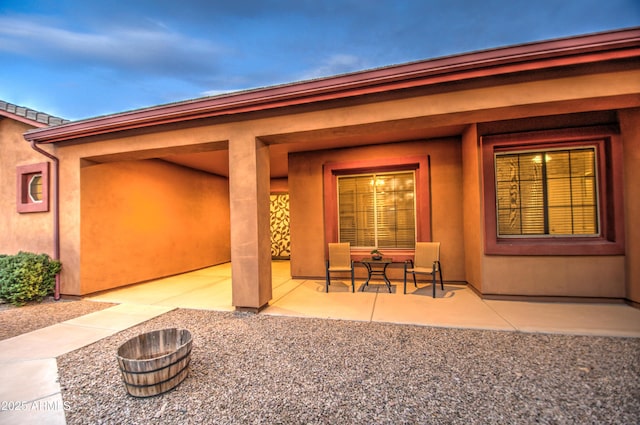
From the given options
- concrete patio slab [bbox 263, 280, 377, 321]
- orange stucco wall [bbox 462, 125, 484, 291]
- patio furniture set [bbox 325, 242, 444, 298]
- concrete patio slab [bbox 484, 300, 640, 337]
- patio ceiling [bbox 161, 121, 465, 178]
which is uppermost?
patio ceiling [bbox 161, 121, 465, 178]

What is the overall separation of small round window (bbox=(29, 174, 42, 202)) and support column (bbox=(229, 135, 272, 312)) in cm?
429

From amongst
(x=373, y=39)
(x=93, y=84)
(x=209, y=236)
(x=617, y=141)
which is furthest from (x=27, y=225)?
(x=93, y=84)

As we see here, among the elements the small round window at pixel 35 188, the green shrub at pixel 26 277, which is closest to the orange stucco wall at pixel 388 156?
the green shrub at pixel 26 277

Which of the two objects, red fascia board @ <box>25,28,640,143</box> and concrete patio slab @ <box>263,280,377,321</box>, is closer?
red fascia board @ <box>25,28,640,143</box>

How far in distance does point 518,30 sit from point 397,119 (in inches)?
1886

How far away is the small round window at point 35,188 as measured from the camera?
17.5ft

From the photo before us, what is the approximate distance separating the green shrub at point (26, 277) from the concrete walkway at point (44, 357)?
155 centimetres

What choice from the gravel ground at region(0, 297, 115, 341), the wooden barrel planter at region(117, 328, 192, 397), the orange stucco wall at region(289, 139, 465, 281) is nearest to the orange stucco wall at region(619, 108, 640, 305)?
the orange stucco wall at region(289, 139, 465, 281)

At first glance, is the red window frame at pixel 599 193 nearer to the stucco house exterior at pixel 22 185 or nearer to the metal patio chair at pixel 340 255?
the metal patio chair at pixel 340 255

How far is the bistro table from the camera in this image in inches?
203

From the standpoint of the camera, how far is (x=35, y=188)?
17.6 ft

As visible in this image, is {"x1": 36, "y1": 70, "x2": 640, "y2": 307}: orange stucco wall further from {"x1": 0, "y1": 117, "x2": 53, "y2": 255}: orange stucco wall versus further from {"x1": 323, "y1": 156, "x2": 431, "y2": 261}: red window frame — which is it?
{"x1": 0, "y1": 117, "x2": 53, "y2": 255}: orange stucco wall

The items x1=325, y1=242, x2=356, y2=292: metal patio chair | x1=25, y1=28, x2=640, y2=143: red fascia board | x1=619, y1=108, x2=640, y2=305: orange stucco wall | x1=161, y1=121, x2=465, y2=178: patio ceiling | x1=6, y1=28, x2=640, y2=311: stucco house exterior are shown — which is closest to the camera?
x1=25, y1=28, x2=640, y2=143: red fascia board

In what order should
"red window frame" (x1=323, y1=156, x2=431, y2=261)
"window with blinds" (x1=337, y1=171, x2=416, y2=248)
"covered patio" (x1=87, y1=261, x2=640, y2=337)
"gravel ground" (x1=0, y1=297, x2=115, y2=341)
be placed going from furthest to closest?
"window with blinds" (x1=337, y1=171, x2=416, y2=248) → "red window frame" (x1=323, y1=156, x2=431, y2=261) → "gravel ground" (x1=0, y1=297, x2=115, y2=341) → "covered patio" (x1=87, y1=261, x2=640, y2=337)
